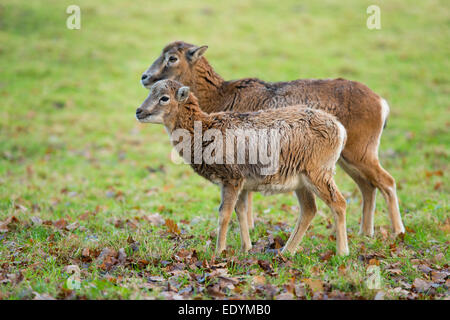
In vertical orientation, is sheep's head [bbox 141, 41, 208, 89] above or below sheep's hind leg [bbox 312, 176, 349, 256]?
above

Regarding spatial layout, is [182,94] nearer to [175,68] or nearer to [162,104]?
[162,104]

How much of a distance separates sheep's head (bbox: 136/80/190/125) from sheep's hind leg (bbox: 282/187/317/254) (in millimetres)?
2040

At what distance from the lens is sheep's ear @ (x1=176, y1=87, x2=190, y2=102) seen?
22.4ft

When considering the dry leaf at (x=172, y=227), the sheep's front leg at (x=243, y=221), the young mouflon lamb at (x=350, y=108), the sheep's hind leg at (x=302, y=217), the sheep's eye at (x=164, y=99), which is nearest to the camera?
the sheep's hind leg at (x=302, y=217)

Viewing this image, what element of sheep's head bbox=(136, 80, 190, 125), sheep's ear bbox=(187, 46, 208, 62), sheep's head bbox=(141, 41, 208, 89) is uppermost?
sheep's ear bbox=(187, 46, 208, 62)

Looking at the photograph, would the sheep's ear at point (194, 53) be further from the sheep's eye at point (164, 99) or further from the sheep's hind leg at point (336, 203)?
the sheep's hind leg at point (336, 203)

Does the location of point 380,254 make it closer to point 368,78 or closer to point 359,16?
point 368,78

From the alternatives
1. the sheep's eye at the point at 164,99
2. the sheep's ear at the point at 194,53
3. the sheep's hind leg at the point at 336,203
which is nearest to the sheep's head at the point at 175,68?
the sheep's ear at the point at 194,53

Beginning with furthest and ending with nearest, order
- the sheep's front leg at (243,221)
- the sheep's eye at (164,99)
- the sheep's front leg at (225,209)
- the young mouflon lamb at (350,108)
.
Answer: the young mouflon lamb at (350,108) < the sheep's eye at (164,99) < the sheep's front leg at (243,221) < the sheep's front leg at (225,209)

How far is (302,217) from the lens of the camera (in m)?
6.82

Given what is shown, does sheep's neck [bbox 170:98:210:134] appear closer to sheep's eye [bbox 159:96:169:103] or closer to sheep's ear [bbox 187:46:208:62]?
sheep's eye [bbox 159:96:169:103]

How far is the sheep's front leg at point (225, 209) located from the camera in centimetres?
648

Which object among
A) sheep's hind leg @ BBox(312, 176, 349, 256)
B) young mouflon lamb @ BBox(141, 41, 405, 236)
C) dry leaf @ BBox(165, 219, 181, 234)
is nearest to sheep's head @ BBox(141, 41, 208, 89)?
young mouflon lamb @ BBox(141, 41, 405, 236)
